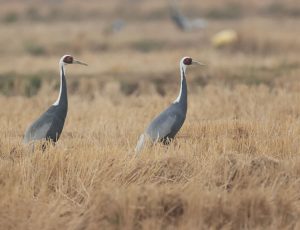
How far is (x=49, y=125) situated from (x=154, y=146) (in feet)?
4.26

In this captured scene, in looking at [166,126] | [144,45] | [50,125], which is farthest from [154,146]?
[144,45]

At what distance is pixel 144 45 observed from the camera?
69.8 feet

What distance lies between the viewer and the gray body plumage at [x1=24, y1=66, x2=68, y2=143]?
836 cm

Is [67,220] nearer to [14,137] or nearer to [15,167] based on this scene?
[15,167]

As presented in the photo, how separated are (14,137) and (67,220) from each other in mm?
3090

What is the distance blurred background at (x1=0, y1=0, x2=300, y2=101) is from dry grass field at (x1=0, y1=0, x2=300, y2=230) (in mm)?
51

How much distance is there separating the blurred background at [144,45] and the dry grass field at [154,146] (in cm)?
5

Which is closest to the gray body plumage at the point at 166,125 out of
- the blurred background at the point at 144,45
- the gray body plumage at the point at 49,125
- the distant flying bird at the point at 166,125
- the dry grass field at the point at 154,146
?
the distant flying bird at the point at 166,125

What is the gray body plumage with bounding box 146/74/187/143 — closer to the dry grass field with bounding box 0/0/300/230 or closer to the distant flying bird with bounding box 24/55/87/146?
the dry grass field with bounding box 0/0/300/230

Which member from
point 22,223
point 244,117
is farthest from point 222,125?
point 22,223

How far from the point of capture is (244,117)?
10.3m

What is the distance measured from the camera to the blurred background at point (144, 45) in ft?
48.2

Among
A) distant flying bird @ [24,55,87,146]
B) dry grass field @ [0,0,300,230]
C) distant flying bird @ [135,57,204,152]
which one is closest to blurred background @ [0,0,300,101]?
dry grass field @ [0,0,300,230]

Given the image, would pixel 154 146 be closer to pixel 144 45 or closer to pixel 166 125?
pixel 166 125
